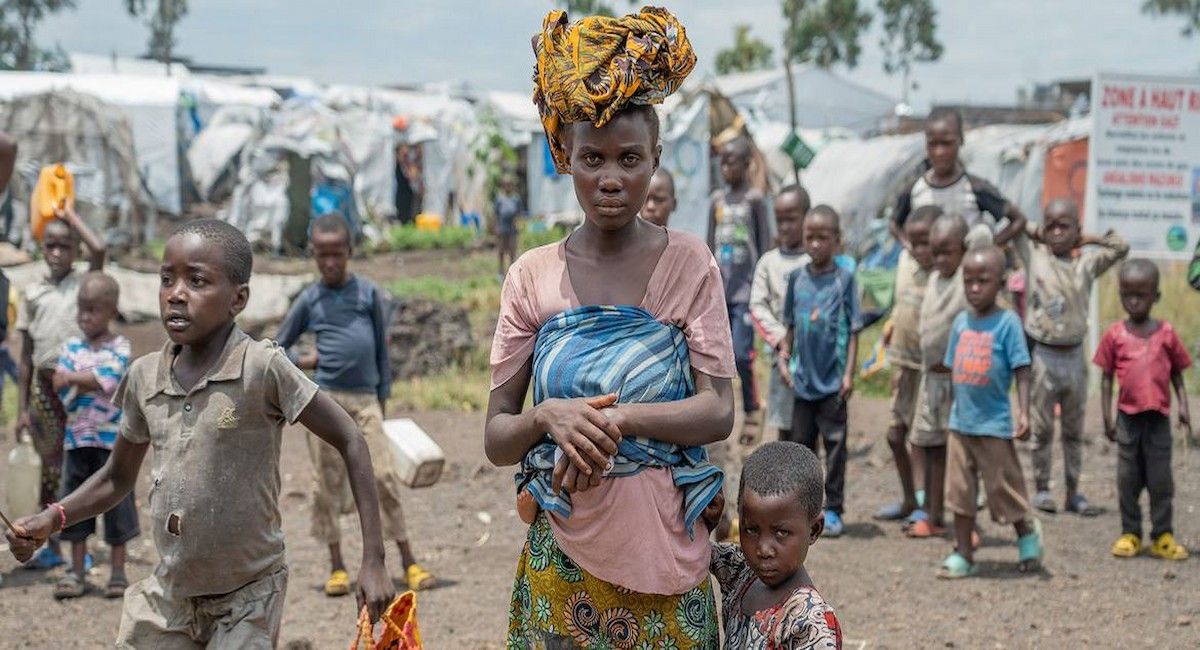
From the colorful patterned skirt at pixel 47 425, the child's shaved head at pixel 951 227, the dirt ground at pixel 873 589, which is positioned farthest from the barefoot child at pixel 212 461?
the child's shaved head at pixel 951 227

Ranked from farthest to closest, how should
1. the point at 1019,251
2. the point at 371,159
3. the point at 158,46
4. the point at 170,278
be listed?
the point at 158,46, the point at 371,159, the point at 1019,251, the point at 170,278

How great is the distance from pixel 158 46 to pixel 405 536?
196 ft

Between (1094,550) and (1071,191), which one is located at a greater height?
(1071,191)

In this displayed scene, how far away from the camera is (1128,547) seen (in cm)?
594

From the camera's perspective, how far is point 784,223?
21.5 ft

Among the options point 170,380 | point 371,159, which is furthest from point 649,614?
point 371,159

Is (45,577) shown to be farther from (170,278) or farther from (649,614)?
(649,614)

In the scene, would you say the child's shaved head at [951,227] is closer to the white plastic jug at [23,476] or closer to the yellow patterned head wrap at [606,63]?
the yellow patterned head wrap at [606,63]

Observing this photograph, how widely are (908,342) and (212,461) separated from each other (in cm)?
444

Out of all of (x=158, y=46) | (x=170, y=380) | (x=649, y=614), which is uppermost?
(x=158, y=46)

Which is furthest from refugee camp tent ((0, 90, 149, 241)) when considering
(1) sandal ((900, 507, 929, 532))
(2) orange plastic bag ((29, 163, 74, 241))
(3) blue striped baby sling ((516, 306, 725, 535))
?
(3) blue striped baby sling ((516, 306, 725, 535))

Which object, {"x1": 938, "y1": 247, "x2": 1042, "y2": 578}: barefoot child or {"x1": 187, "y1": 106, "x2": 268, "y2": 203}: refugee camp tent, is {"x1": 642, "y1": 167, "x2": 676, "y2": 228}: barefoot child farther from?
{"x1": 187, "y1": 106, "x2": 268, "y2": 203}: refugee camp tent

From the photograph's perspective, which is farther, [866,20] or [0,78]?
[866,20]

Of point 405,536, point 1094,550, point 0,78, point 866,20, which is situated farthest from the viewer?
A: point 866,20
